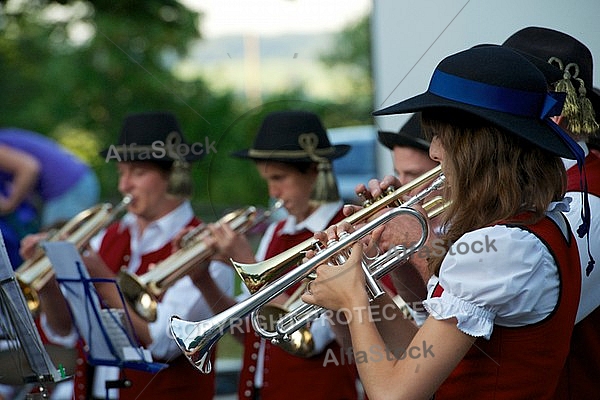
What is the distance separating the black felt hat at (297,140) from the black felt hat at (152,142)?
1.95 ft

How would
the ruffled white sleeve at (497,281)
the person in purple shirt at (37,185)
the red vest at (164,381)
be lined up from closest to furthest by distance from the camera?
the ruffled white sleeve at (497,281) < the red vest at (164,381) < the person in purple shirt at (37,185)

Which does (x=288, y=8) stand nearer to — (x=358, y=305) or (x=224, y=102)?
(x=224, y=102)

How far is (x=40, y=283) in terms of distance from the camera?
12.9ft

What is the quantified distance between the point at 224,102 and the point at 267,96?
409mm

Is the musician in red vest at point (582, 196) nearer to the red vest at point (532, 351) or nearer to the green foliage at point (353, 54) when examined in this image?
the red vest at point (532, 351)

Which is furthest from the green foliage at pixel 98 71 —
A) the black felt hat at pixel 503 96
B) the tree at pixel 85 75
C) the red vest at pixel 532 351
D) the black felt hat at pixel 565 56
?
→ the red vest at pixel 532 351

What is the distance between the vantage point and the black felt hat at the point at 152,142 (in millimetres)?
3904

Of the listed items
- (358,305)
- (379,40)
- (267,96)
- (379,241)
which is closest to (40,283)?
(379,40)

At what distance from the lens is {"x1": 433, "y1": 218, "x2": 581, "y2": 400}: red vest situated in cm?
194

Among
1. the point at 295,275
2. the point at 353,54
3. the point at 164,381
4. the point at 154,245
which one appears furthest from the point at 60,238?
the point at 353,54

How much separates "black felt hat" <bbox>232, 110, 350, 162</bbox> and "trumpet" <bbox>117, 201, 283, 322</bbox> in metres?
0.20

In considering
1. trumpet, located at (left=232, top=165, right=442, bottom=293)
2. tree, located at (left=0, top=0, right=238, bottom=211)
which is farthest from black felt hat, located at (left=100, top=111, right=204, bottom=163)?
tree, located at (left=0, top=0, right=238, bottom=211)

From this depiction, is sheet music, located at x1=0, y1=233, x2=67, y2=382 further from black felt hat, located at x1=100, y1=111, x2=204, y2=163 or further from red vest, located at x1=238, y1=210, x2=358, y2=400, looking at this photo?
black felt hat, located at x1=100, y1=111, x2=204, y2=163

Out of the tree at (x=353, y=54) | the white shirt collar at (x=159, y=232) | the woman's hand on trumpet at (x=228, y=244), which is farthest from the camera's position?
the tree at (x=353, y=54)
